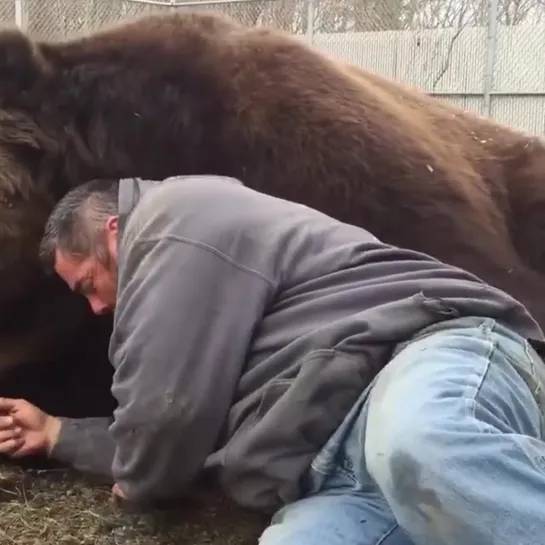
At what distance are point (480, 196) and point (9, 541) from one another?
1310 millimetres

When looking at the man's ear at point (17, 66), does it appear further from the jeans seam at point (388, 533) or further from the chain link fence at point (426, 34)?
the chain link fence at point (426, 34)

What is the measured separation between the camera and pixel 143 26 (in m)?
2.22

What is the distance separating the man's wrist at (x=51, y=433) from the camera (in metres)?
1.96

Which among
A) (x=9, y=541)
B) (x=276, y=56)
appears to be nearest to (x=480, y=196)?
(x=276, y=56)

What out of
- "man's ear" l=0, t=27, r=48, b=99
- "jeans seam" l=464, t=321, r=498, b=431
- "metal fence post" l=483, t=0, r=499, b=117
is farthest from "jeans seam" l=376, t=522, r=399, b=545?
"metal fence post" l=483, t=0, r=499, b=117

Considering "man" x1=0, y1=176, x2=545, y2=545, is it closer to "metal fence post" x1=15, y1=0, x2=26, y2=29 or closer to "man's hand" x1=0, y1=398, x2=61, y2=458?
"man's hand" x1=0, y1=398, x2=61, y2=458

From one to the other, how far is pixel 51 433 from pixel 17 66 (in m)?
0.78

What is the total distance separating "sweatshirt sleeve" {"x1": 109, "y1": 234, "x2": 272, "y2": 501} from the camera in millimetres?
1556

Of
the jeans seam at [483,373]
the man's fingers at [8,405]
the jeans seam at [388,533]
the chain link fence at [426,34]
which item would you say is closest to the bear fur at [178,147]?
the man's fingers at [8,405]

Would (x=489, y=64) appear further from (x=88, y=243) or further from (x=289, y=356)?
(x=289, y=356)

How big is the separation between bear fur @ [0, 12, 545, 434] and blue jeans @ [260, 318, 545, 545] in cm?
60

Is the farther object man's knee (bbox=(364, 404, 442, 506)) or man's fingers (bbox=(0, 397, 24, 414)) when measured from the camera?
man's fingers (bbox=(0, 397, 24, 414))

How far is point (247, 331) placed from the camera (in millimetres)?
1586

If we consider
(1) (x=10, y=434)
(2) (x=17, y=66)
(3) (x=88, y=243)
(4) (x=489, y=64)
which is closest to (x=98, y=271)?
(3) (x=88, y=243)
